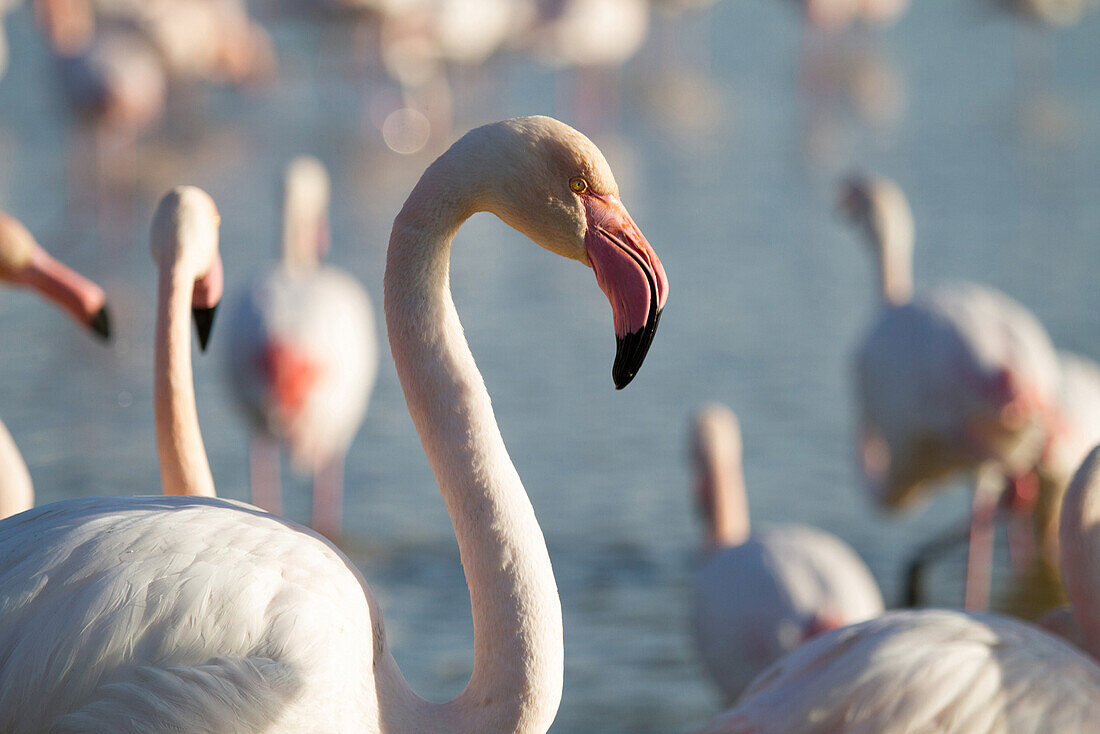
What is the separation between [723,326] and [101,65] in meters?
6.32

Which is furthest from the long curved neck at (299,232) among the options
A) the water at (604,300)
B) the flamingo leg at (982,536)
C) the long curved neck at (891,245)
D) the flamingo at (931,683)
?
the flamingo at (931,683)

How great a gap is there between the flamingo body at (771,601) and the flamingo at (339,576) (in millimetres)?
1726

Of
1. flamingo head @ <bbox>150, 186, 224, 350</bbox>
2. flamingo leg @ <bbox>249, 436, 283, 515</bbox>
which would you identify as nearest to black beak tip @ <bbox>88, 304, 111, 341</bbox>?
flamingo head @ <bbox>150, 186, 224, 350</bbox>

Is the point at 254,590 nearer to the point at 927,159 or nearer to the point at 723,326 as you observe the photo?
the point at 723,326

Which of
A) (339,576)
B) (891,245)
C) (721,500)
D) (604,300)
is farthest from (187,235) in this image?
(604,300)

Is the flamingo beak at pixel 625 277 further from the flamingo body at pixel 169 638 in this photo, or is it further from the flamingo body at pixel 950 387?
the flamingo body at pixel 950 387

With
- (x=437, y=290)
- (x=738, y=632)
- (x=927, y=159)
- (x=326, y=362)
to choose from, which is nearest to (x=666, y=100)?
(x=927, y=159)

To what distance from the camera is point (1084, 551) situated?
9.68 feet

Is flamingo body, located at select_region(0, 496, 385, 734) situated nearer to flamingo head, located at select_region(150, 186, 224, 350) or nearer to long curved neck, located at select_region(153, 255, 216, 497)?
long curved neck, located at select_region(153, 255, 216, 497)

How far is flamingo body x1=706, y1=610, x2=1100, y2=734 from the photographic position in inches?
104

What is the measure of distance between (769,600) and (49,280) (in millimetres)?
2140

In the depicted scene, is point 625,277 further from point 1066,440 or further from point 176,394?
point 1066,440

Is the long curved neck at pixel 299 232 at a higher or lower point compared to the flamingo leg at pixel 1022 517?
higher

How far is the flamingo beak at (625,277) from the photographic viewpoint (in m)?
2.15
